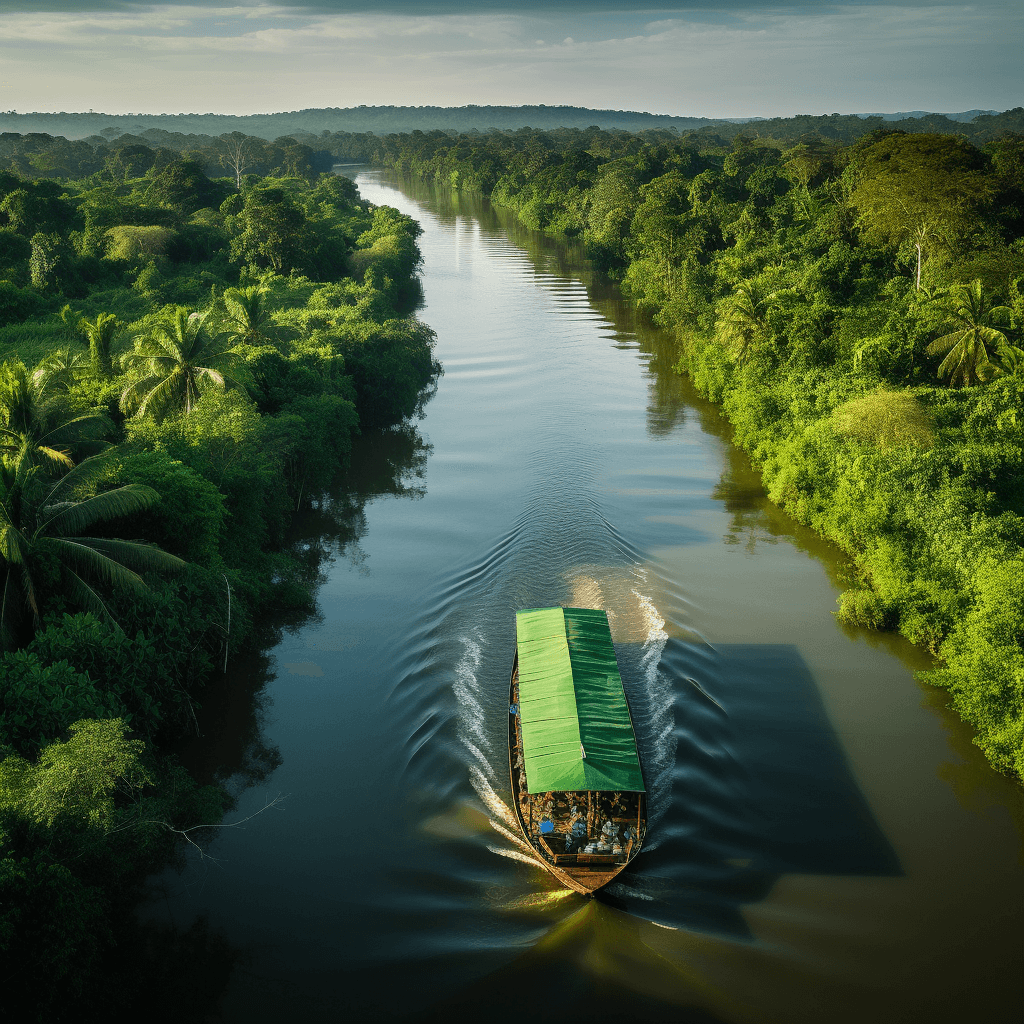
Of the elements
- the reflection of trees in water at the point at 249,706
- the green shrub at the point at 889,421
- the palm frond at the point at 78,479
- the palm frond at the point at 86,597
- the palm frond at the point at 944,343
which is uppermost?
the palm frond at the point at 944,343

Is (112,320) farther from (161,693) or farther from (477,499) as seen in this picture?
(161,693)

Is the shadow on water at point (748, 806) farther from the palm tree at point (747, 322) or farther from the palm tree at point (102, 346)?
the palm tree at point (102, 346)

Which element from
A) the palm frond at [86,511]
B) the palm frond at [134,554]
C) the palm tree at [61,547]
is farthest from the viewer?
the palm frond at [134,554]

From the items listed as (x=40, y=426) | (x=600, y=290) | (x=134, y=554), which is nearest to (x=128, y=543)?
(x=134, y=554)

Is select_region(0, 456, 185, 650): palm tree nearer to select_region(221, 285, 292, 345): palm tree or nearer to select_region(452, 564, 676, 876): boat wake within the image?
select_region(452, 564, 676, 876): boat wake

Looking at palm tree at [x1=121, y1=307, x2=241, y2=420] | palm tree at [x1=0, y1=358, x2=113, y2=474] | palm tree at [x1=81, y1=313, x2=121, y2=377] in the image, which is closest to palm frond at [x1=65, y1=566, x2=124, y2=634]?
palm tree at [x1=0, y1=358, x2=113, y2=474]

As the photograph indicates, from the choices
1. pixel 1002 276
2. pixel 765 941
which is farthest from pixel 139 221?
pixel 765 941

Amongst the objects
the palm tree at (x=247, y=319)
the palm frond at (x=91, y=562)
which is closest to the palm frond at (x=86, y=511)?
the palm frond at (x=91, y=562)
